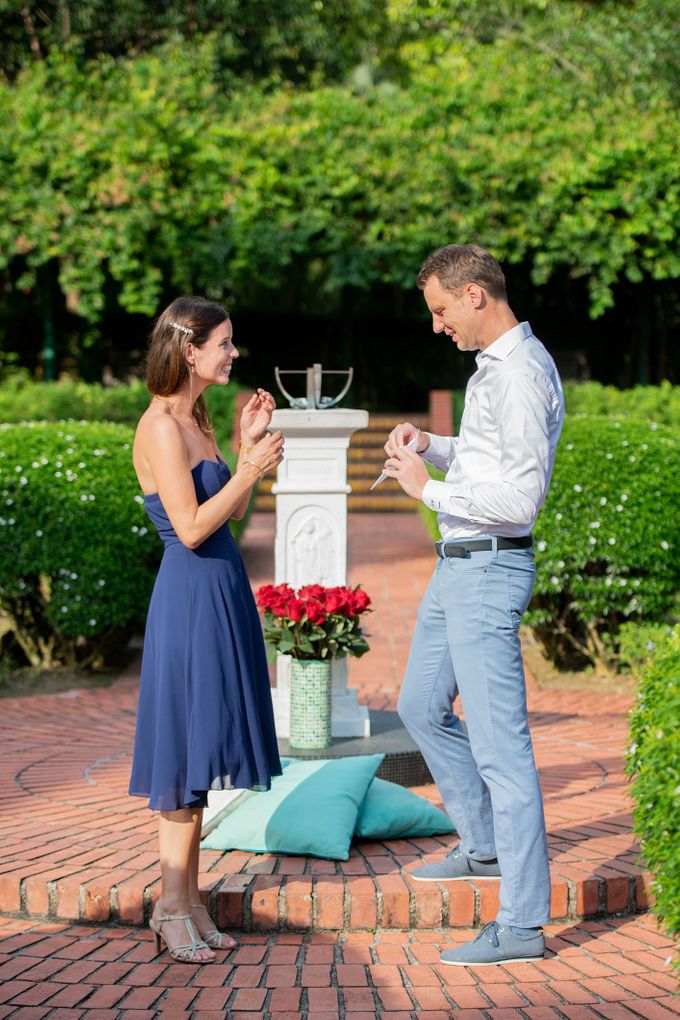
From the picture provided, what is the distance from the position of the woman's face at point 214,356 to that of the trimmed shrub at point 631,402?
763cm

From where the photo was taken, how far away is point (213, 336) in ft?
10.8

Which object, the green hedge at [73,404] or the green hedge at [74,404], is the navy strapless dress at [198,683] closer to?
the green hedge at [74,404]

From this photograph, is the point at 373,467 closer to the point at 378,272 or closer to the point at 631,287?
the point at 378,272

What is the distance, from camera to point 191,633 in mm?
3180

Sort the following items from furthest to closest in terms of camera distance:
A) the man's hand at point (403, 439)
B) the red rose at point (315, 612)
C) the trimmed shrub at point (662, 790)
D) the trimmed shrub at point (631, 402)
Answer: the trimmed shrub at point (631, 402)
the red rose at point (315, 612)
the man's hand at point (403, 439)
the trimmed shrub at point (662, 790)

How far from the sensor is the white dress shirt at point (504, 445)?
305 cm

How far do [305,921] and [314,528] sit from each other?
6.14 ft

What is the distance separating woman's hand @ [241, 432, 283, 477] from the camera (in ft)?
10.4

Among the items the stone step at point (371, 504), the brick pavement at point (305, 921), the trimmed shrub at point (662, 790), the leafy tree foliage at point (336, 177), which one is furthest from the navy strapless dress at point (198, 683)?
the leafy tree foliage at point (336, 177)

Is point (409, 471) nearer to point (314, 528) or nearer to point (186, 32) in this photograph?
point (314, 528)

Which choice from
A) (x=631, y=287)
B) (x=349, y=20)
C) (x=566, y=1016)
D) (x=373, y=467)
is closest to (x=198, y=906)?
(x=566, y=1016)

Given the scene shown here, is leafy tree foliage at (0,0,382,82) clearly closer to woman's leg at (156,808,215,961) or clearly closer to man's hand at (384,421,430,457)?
man's hand at (384,421,430,457)

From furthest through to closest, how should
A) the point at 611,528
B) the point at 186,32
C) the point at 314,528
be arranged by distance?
the point at 186,32 → the point at 611,528 → the point at 314,528

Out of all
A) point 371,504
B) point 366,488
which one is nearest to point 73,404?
point 366,488
